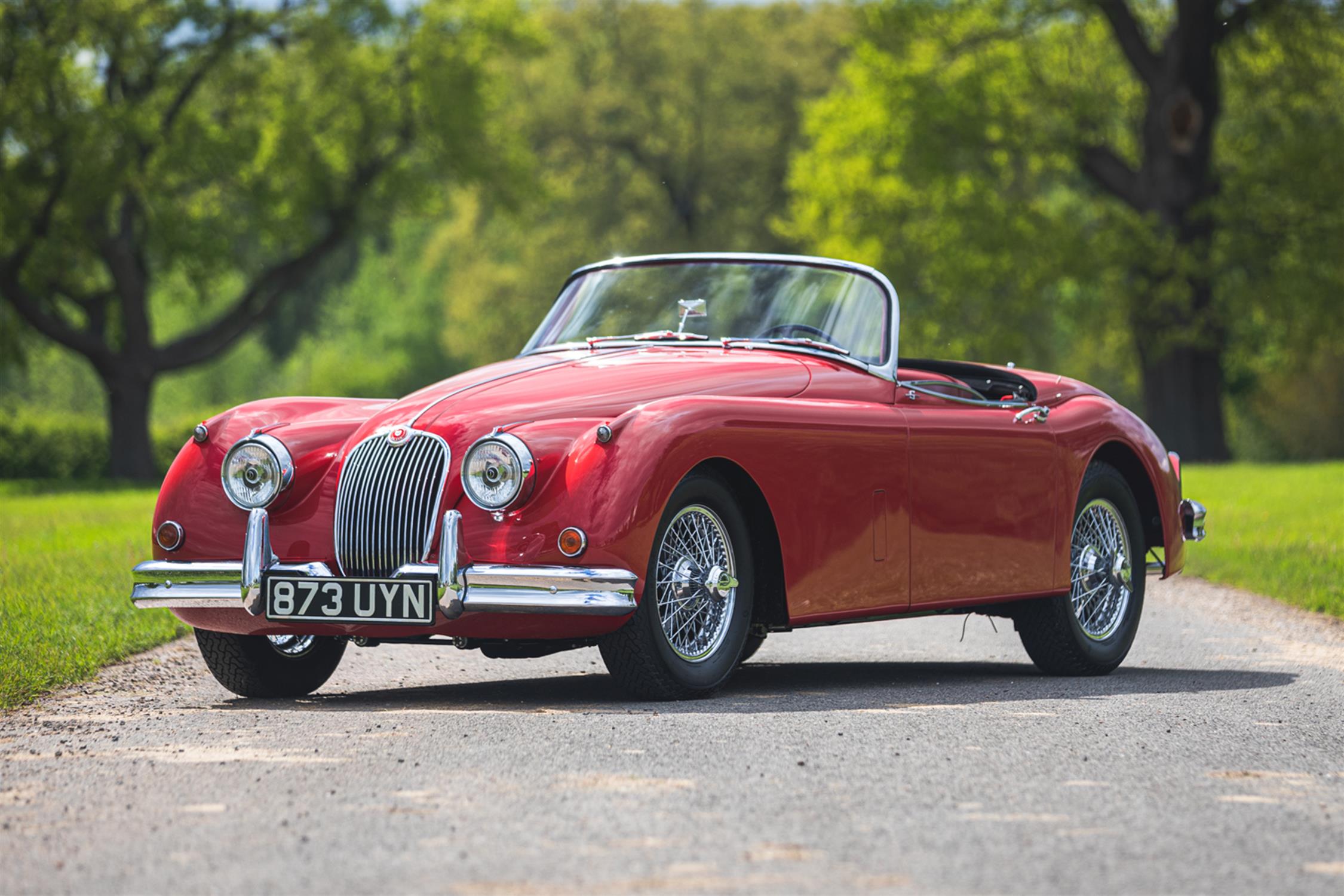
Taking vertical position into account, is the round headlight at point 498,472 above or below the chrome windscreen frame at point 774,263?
below

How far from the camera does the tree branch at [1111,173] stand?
111ft

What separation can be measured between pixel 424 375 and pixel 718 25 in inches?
789

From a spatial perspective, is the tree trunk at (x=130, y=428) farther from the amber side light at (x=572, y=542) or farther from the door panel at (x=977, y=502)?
the amber side light at (x=572, y=542)

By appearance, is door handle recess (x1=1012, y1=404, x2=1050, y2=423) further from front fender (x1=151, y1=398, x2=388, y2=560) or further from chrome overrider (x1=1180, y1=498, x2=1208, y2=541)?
front fender (x1=151, y1=398, x2=388, y2=560)

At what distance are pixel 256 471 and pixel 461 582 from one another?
1100 mm

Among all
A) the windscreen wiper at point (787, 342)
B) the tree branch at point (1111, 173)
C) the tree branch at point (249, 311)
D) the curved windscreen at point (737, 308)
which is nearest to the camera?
the windscreen wiper at point (787, 342)

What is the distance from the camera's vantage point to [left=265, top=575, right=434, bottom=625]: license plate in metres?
6.50

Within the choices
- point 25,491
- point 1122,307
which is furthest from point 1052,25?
point 25,491

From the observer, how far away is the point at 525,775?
520 centimetres

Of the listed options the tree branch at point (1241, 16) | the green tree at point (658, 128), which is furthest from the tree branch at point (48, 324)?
the tree branch at point (1241, 16)

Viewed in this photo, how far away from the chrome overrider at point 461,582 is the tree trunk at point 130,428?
30129 millimetres

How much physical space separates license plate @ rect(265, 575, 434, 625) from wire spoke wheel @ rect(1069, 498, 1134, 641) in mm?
3197

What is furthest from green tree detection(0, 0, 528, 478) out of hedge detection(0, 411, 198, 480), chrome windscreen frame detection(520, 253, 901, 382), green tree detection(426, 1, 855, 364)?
chrome windscreen frame detection(520, 253, 901, 382)

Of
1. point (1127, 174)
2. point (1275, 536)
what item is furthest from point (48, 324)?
point (1275, 536)
